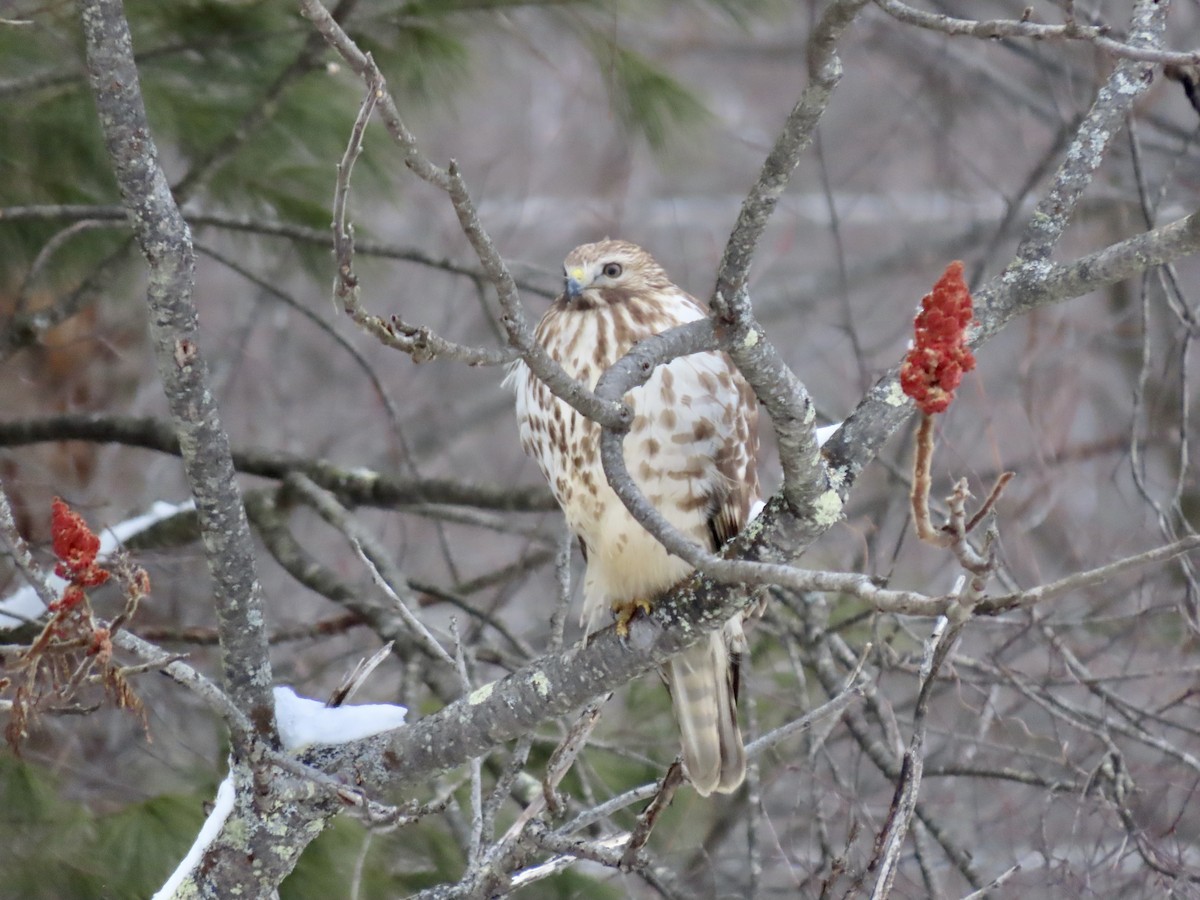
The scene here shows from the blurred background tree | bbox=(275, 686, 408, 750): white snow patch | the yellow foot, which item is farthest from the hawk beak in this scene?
bbox=(275, 686, 408, 750): white snow patch

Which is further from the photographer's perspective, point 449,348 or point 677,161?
point 677,161

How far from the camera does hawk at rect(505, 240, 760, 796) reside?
113 inches

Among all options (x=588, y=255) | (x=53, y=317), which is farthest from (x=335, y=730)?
(x=53, y=317)

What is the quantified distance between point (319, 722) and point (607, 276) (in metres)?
1.27

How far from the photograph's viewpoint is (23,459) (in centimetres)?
473

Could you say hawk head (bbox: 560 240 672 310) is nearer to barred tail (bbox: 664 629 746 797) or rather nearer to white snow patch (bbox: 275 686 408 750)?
barred tail (bbox: 664 629 746 797)

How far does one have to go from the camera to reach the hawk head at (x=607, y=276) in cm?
309

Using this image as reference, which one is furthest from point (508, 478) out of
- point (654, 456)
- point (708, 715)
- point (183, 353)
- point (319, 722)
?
point (183, 353)

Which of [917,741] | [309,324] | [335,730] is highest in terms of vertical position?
[309,324]

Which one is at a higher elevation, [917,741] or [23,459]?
[23,459]

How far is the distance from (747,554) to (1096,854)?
1546 millimetres

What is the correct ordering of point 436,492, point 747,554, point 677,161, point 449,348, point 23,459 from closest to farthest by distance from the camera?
point 449,348, point 747,554, point 436,492, point 677,161, point 23,459

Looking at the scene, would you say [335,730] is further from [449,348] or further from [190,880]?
[449,348]

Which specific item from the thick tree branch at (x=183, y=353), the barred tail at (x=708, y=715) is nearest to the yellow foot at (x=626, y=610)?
the barred tail at (x=708, y=715)
